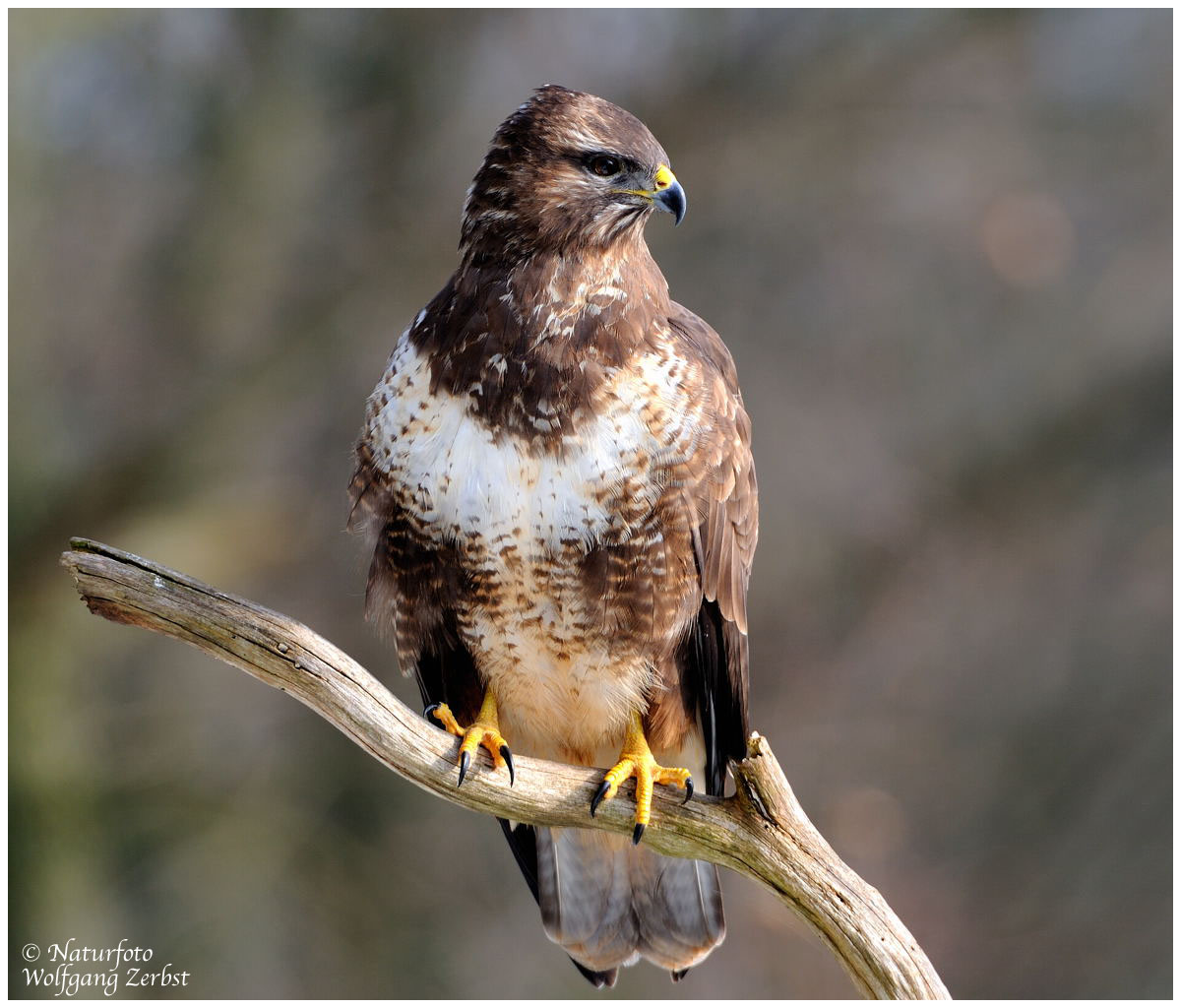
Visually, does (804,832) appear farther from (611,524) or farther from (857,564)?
(857,564)

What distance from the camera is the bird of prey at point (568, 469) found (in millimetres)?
3264

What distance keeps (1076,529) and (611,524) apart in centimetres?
599

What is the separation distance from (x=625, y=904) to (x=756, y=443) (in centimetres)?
461

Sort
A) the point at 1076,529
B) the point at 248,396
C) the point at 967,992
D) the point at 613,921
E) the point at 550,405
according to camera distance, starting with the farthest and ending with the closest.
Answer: the point at 1076,529
the point at 967,992
the point at 248,396
the point at 613,921
the point at 550,405

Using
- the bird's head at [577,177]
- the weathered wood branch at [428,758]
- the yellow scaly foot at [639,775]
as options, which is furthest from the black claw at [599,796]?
the bird's head at [577,177]

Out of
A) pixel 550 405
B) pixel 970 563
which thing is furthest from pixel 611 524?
pixel 970 563

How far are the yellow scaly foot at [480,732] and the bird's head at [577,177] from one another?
1.18 meters

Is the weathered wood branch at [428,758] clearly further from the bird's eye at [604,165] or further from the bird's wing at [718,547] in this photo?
the bird's eye at [604,165]

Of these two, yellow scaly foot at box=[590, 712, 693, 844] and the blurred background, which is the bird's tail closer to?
yellow scaly foot at box=[590, 712, 693, 844]

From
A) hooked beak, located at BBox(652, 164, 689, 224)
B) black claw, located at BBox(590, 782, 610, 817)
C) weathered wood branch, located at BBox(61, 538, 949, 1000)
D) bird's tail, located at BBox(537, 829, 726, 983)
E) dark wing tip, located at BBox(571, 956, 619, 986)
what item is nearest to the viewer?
weathered wood branch, located at BBox(61, 538, 949, 1000)

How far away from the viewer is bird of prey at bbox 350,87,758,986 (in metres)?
3.26

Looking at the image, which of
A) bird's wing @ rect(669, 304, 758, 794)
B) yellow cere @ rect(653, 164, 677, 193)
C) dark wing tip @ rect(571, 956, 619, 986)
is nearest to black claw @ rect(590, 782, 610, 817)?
bird's wing @ rect(669, 304, 758, 794)

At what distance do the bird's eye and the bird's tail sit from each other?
179cm

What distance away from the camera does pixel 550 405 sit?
10.6 ft
